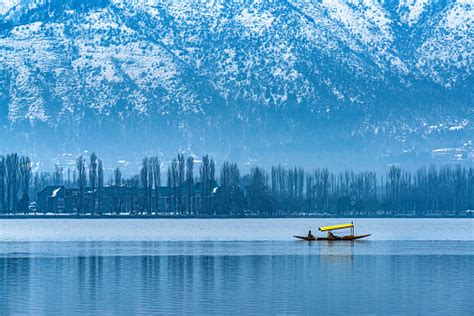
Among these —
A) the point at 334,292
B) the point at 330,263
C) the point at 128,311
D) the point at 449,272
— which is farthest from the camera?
the point at 330,263

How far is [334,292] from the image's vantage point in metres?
56.3

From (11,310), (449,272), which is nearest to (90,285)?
(11,310)

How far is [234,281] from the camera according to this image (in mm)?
62375

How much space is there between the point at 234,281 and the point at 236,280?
1.88 ft

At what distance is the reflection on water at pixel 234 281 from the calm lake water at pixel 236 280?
0.05m

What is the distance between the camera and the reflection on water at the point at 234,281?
50969mm

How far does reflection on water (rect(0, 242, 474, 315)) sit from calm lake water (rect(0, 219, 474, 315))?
0.17ft

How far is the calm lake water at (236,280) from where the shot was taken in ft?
167

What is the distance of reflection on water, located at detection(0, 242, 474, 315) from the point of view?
50969 mm

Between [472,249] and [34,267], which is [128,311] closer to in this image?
[34,267]

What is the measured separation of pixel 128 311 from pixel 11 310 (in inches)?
192

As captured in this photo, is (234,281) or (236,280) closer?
(234,281)

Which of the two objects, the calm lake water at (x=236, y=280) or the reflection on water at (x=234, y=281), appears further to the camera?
the reflection on water at (x=234, y=281)

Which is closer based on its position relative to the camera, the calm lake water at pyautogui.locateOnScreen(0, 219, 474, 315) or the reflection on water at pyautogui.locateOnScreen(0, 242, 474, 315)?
the calm lake water at pyautogui.locateOnScreen(0, 219, 474, 315)
